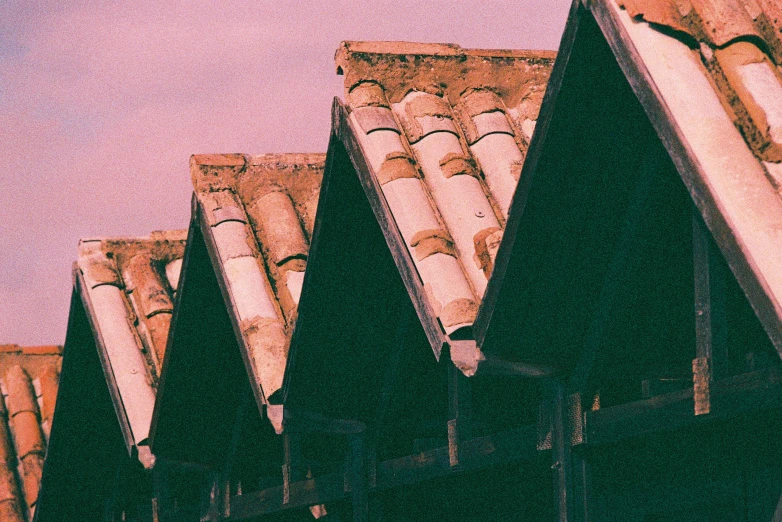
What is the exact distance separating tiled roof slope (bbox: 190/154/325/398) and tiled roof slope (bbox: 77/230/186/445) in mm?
1506

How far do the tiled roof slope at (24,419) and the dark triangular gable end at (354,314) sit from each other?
4722mm

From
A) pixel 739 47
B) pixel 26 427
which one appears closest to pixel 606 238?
pixel 739 47

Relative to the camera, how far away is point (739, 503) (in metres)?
5.90

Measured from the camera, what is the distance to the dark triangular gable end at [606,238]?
14.4ft

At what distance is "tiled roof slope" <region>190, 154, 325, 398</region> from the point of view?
7.04m

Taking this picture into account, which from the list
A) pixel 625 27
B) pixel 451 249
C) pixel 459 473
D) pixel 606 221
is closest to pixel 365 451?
pixel 459 473

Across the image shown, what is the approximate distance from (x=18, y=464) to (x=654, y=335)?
22.9ft

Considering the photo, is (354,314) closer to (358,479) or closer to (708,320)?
(358,479)

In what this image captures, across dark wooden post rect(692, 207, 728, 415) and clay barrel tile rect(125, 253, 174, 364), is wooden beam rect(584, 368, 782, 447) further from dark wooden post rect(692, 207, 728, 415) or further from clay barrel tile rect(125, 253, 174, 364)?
clay barrel tile rect(125, 253, 174, 364)

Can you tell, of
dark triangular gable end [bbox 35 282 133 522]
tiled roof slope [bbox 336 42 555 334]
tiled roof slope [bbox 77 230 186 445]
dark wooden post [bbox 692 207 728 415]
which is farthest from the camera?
dark triangular gable end [bbox 35 282 133 522]

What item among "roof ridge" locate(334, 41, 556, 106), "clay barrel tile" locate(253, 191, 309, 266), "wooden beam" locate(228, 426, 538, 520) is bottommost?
"wooden beam" locate(228, 426, 538, 520)

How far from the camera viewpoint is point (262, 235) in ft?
25.4

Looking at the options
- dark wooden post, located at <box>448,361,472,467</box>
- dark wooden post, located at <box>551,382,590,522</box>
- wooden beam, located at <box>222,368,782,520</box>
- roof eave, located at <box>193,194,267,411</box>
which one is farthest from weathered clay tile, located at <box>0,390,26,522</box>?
dark wooden post, located at <box>551,382,590,522</box>

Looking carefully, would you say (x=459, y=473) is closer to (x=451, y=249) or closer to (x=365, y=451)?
(x=365, y=451)
